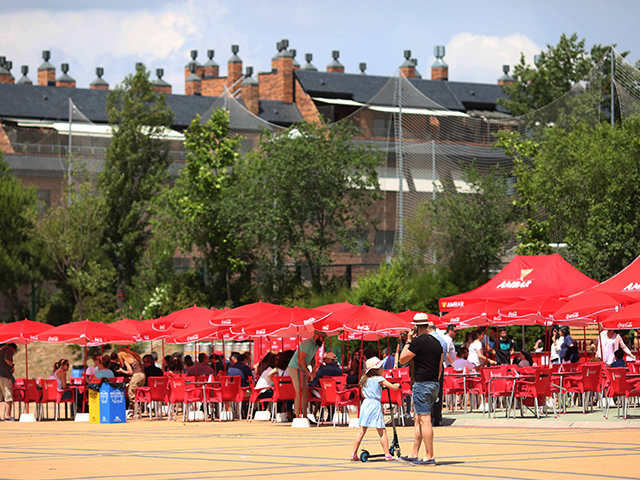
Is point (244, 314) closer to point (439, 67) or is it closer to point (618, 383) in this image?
point (618, 383)

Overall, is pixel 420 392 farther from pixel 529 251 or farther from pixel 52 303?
pixel 52 303

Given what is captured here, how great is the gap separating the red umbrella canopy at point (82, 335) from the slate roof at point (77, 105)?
4301cm

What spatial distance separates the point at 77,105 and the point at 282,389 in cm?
5277

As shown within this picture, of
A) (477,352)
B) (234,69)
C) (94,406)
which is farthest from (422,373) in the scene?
(234,69)

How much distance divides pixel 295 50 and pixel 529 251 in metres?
59.4

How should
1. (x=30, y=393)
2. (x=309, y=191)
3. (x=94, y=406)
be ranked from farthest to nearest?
1. (x=309, y=191)
2. (x=30, y=393)
3. (x=94, y=406)

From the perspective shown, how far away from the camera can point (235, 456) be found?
1401cm

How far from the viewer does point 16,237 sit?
50531mm

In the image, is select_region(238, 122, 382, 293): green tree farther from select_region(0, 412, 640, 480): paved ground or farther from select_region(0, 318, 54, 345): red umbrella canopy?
select_region(0, 412, 640, 480): paved ground

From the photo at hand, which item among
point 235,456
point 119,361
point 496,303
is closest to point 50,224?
point 119,361

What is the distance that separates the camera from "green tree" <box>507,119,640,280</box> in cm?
3512

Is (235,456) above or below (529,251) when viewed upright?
below

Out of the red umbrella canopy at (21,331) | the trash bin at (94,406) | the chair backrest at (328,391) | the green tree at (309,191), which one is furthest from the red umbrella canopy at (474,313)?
the green tree at (309,191)

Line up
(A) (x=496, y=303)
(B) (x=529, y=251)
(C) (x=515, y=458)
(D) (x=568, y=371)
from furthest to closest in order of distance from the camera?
(B) (x=529, y=251) → (A) (x=496, y=303) → (D) (x=568, y=371) → (C) (x=515, y=458)
